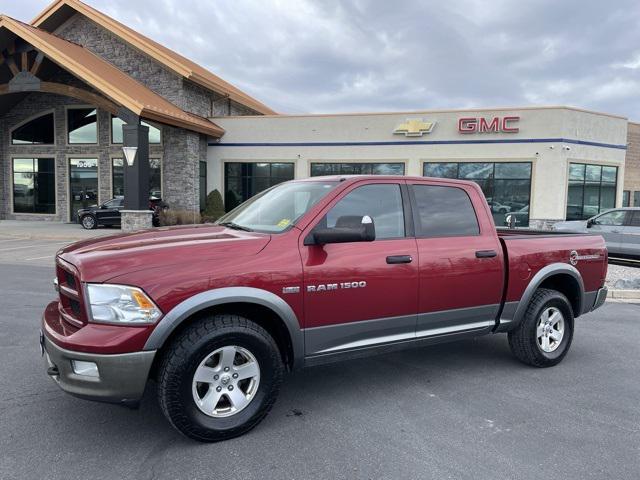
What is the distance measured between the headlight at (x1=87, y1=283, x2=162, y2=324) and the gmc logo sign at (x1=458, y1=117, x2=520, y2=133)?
68.8 feet

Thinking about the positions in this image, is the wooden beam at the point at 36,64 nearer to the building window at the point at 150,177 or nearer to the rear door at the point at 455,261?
the building window at the point at 150,177

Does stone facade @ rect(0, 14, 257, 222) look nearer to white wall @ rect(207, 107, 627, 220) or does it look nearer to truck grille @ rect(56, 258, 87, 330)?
white wall @ rect(207, 107, 627, 220)

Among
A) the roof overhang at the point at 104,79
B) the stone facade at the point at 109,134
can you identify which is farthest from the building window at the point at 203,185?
the roof overhang at the point at 104,79

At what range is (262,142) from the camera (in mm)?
→ 24125

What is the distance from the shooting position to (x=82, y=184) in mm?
24859

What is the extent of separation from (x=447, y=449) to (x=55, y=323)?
2.81m

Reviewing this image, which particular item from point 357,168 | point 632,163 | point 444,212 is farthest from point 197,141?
point 632,163

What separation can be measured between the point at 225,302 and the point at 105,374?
83 cm

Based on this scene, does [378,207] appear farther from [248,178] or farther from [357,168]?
[248,178]

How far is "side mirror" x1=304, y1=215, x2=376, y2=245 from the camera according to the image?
337 centimetres

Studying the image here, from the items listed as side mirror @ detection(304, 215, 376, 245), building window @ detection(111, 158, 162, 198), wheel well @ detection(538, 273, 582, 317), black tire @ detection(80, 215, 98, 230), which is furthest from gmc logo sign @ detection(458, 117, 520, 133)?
side mirror @ detection(304, 215, 376, 245)

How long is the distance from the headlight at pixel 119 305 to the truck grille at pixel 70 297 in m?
0.12

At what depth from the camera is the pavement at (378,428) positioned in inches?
116

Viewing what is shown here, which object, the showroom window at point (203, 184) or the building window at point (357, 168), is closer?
the building window at point (357, 168)
